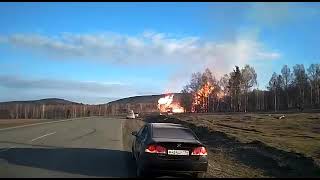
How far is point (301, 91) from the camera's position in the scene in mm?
128625

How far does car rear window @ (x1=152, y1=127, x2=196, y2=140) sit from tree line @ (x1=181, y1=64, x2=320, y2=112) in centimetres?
11543

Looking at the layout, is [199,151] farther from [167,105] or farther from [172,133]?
[167,105]

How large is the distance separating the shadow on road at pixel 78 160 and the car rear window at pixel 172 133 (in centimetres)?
131

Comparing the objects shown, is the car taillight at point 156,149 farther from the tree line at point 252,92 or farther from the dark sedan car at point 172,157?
the tree line at point 252,92

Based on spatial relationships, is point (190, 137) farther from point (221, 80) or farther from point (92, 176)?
point (221, 80)

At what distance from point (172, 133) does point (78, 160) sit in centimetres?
391

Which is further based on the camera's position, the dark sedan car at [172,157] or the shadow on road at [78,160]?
the shadow on road at [78,160]

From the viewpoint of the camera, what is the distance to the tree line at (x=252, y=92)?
129 metres

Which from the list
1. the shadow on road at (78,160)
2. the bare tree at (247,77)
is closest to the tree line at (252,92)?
the bare tree at (247,77)

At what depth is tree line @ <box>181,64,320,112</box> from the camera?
Result: 5079 inches

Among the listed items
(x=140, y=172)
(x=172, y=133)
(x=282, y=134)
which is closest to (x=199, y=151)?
(x=172, y=133)

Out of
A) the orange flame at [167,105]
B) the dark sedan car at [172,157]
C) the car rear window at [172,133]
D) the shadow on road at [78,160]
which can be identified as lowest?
the shadow on road at [78,160]

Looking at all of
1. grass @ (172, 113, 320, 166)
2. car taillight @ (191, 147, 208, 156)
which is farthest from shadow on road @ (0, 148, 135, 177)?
grass @ (172, 113, 320, 166)

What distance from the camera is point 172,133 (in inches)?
523
